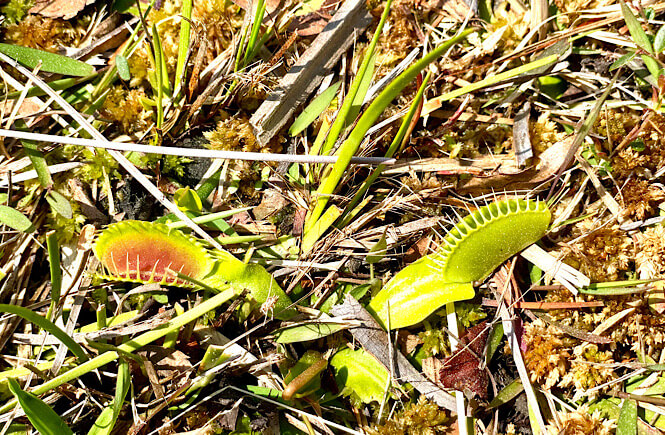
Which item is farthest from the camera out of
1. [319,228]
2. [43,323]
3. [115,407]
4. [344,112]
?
[319,228]

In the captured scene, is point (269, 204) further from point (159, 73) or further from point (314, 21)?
point (314, 21)

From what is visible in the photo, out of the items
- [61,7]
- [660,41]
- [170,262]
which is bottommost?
[170,262]

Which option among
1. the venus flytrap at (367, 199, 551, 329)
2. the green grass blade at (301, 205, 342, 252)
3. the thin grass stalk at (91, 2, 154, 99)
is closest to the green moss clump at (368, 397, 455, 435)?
the venus flytrap at (367, 199, 551, 329)

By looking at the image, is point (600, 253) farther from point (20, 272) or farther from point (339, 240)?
point (20, 272)

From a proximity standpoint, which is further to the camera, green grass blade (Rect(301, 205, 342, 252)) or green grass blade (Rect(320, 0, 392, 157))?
green grass blade (Rect(301, 205, 342, 252))

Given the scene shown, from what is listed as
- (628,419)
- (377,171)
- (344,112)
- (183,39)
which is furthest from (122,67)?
(628,419)

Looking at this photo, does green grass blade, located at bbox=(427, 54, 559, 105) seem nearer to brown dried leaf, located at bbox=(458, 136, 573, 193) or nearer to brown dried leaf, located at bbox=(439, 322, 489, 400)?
brown dried leaf, located at bbox=(458, 136, 573, 193)

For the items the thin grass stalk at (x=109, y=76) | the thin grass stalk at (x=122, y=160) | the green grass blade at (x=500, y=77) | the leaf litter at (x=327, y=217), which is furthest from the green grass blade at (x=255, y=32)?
the green grass blade at (x=500, y=77)

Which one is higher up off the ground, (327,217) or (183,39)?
(183,39)
